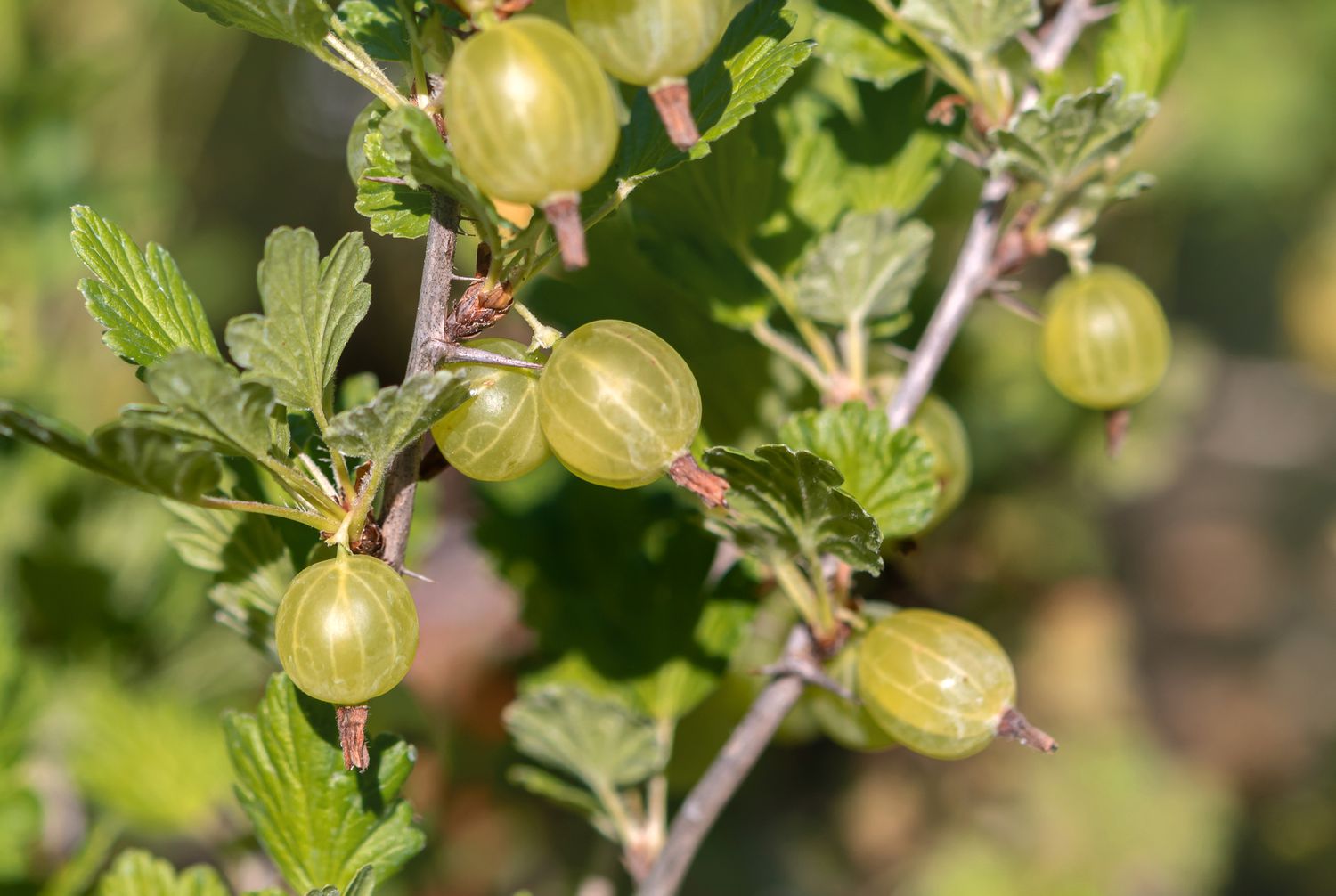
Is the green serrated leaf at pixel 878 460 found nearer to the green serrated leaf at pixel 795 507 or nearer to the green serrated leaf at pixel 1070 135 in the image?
the green serrated leaf at pixel 795 507

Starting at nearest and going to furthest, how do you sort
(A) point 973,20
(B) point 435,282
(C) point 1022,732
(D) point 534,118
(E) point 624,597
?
(D) point 534,118 < (B) point 435,282 < (C) point 1022,732 < (A) point 973,20 < (E) point 624,597

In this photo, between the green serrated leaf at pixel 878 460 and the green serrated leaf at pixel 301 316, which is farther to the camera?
the green serrated leaf at pixel 878 460

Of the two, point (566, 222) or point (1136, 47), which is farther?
point (1136, 47)

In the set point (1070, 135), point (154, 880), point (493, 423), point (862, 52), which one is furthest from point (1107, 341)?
point (154, 880)

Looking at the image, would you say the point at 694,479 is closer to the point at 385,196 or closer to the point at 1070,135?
the point at 385,196

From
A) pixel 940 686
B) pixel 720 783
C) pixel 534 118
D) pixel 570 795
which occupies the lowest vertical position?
pixel 570 795

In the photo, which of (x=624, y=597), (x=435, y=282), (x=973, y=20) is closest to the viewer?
(x=435, y=282)

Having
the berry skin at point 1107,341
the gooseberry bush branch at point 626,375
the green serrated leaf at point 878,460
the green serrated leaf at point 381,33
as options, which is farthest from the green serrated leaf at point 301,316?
the berry skin at point 1107,341
